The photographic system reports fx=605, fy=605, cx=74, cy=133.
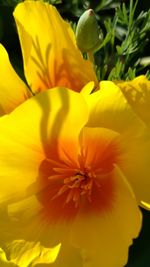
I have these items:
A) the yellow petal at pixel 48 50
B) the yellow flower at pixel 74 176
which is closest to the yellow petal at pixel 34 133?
the yellow flower at pixel 74 176

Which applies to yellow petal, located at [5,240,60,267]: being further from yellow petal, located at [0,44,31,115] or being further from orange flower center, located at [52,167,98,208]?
yellow petal, located at [0,44,31,115]

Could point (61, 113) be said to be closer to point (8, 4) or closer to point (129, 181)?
point (129, 181)

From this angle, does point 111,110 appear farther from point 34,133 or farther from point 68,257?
point 68,257

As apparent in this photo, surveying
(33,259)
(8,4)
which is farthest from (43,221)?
(8,4)

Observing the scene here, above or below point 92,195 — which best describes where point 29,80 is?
above

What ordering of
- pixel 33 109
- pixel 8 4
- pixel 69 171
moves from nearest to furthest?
pixel 33 109
pixel 69 171
pixel 8 4

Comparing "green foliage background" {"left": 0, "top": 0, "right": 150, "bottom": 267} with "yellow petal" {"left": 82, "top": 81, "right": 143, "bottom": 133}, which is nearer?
"yellow petal" {"left": 82, "top": 81, "right": 143, "bottom": 133}

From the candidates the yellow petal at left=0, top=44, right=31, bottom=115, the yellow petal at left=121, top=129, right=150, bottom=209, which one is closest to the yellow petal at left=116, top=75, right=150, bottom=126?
the yellow petal at left=121, top=129, right=150, bottom=209

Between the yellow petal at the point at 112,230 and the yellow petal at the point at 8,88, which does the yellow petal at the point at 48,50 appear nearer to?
the yellow petal at the point at 8,88
